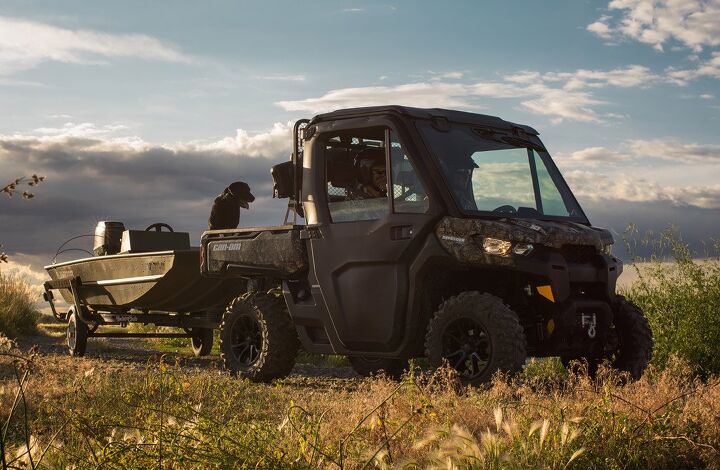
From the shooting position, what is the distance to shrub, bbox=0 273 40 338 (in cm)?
2097

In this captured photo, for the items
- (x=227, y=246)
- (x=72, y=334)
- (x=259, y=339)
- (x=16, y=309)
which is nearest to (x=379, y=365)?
(x=259, y=339)

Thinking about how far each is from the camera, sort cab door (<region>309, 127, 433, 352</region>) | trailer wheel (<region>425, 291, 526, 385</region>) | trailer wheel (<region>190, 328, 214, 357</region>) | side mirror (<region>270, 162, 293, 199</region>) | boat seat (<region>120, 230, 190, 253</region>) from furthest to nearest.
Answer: trailer wheel (<region>190, 328, 214, 357</region>)
boat seat (<region>120, 230, 190, 253</region>)
side mirror (<region>270, 162, 293, 199</region>)
cab door (<region>309, 127, 433, 352</region>)
trailer wheel (<region>425, 291, 526, 385</region>)

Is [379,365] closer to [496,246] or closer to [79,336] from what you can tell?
[496,246]

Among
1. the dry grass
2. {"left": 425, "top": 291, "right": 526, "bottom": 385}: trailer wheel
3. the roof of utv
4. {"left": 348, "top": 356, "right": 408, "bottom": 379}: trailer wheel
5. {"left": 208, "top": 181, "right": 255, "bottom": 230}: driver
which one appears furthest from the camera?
{"left": 208, "top": 181, "right": 255, "bottom": 230}: driver

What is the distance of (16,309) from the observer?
2145 centimetres

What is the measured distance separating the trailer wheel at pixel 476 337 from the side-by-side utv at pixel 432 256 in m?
0.01

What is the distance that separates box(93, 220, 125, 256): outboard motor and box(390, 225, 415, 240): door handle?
7931 millimetres

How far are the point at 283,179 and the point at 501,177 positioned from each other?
2.30 metres

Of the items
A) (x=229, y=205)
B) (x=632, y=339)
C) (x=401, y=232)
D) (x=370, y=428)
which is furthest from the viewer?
(x=229, y=205)

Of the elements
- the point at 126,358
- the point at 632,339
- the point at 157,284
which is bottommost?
the point at 126,358

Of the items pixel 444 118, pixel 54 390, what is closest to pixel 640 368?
pixel 444 118

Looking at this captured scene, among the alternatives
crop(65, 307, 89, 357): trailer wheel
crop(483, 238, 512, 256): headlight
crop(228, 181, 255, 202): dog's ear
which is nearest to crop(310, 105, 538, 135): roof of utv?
crop(483, 238, 512, 256): headlight

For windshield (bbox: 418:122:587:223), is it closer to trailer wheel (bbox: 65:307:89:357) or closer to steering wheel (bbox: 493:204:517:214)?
steering wheel (bbox: 493:204:517:214)

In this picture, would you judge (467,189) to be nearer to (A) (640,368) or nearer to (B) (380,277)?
(B) (380,277)
